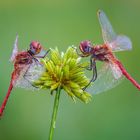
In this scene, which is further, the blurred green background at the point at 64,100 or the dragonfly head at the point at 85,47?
the blurred green background at the point at 64,100

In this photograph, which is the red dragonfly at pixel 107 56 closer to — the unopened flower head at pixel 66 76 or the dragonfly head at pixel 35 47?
the unopened flower head at pixel 66 76

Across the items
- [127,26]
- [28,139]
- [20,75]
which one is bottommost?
[20,75]

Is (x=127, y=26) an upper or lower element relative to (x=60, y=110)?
upper

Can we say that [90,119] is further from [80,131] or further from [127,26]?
[127,26]

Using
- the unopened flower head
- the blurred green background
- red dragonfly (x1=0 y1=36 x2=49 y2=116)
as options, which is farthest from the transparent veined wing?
the blurred green background

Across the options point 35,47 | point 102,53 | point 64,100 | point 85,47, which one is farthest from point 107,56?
point 64,100

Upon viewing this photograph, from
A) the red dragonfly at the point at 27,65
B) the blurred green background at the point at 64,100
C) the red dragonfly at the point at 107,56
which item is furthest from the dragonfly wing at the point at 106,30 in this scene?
the blurred green background at the point at 64,100

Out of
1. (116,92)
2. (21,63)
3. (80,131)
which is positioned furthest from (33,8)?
(21,63)
